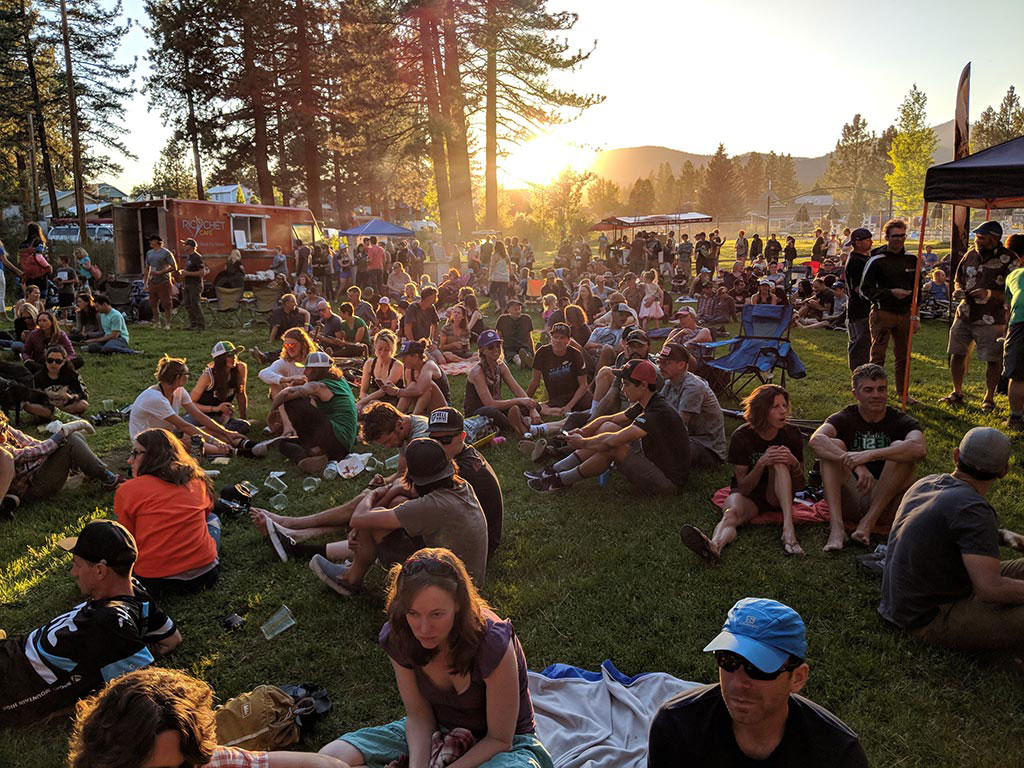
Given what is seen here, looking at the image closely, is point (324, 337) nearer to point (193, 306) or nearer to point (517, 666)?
point (193, 306)

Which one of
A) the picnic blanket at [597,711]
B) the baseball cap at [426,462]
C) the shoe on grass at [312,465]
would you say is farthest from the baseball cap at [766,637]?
the shoe on grass at [312,465]

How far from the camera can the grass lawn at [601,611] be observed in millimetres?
3328

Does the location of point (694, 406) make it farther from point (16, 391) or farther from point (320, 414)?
point (16, 391)

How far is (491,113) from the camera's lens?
95.7 feet

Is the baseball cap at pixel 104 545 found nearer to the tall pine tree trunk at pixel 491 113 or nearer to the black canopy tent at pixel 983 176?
the black canopy tent at pixel 983 176

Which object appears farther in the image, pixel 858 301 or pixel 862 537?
pixel 858 301

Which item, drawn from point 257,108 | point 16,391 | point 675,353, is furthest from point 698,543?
point 257,108

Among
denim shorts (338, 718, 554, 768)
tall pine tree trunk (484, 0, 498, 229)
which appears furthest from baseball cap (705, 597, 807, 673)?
tall pine tree trunk (484, 0, 498, 229)

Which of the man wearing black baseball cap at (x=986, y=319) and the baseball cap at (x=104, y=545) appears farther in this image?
the man wearing black baseball cap at (x=986, y=319)

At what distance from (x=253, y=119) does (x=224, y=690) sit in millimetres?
31343

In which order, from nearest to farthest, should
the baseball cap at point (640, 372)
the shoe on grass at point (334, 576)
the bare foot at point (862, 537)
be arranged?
the shoe on grass at point (334, 576) < the bare foot at point (862, 537) < the baseball cap at point (640, 372)

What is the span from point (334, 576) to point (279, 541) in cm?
76

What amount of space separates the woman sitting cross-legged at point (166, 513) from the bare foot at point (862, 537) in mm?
4432

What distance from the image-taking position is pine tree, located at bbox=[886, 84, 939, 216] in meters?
53.2
